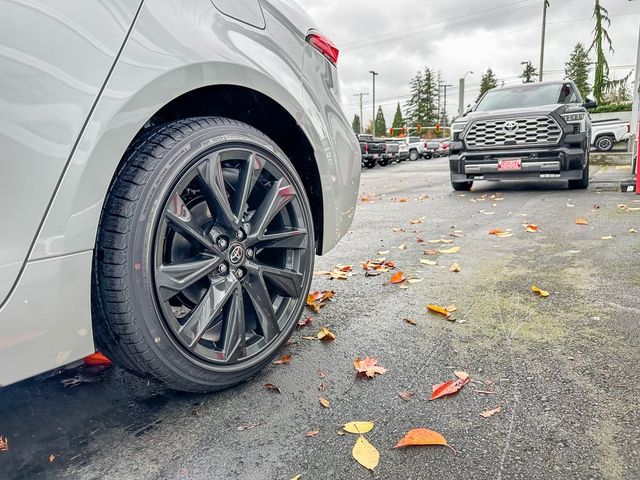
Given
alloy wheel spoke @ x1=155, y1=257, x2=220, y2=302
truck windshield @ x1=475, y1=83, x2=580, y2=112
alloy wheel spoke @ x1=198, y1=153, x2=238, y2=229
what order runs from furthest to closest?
truck windshield @ x1=475, y1=83, x2=580, y2=112, alloy wheel spoke @ x1=198, y1=153, x2=238, y2=229, alloy wheel spoke @ x1=155, y1=257, x2=220, y2=302

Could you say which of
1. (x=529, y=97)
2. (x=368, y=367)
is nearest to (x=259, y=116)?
(x=368, y=367)

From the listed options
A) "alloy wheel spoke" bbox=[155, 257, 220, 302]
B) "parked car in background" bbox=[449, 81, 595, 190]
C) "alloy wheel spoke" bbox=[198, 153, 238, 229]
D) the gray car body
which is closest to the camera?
the gray car body

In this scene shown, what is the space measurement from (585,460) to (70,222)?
1499 millimetres

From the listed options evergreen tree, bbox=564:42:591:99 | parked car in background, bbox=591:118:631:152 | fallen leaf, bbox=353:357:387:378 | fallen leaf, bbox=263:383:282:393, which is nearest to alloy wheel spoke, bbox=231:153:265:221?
fallen leaf, bbox=263:383:282:393

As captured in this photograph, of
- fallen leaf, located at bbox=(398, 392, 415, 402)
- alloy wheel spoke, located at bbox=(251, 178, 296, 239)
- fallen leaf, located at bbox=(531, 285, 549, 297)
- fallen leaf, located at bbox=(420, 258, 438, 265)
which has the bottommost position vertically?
fallen leaf, located at bbox=(531, 285, 549, 297)

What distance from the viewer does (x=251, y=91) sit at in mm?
1715

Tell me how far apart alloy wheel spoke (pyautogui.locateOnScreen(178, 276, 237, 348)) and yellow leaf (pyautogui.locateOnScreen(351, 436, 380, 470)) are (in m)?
0.59

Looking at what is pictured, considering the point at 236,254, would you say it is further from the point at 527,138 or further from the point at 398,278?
the point at 527,138

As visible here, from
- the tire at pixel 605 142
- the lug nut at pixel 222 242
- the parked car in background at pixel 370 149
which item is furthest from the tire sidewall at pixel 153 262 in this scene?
the tire at pixel 605 142

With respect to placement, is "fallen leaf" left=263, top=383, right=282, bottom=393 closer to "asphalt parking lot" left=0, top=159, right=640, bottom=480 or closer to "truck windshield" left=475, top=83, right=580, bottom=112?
"asphalt parking lot" left=0, top=159, right=640, bottom=480

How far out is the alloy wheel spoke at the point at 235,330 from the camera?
1.59 m

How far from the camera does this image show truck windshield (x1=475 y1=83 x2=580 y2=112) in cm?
725

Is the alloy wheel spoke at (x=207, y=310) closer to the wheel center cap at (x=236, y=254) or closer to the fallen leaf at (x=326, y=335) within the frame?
the wheel center cap at (x=236, y=254)

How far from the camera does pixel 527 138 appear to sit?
6773 millimetres
